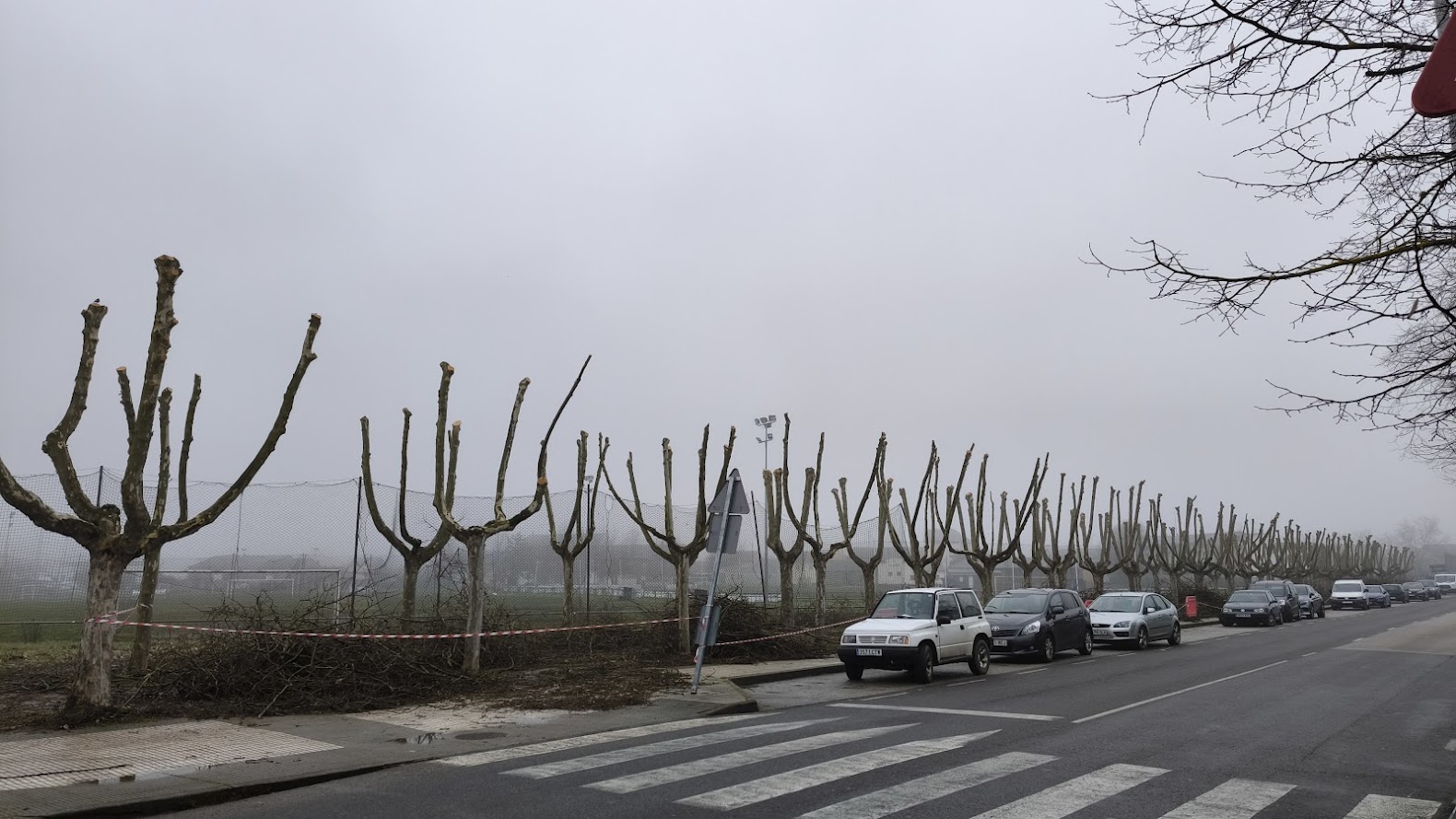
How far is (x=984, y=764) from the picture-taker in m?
8.59

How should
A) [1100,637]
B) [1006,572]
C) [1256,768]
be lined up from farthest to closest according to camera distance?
[1006,572]
[1100,637]
[1256,768]

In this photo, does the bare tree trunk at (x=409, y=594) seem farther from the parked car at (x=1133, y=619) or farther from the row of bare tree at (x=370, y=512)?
the parked car at (x=1133, y=619)

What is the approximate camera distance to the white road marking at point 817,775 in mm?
7102

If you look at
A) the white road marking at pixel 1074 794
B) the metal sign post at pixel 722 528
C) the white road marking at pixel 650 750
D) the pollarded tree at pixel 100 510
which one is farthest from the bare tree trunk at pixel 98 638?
the white road marking at pixel 1074 794

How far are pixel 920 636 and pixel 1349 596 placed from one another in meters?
54.7

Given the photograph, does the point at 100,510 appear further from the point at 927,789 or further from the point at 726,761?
the point at 927,789

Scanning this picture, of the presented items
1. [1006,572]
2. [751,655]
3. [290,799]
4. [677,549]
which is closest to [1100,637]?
[751,655]

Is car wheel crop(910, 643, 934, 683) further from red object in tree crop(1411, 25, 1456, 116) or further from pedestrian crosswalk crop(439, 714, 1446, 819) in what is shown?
red object in tree crop(1411, 25, 1456, 116)

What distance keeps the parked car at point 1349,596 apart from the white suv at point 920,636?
51.7 meters

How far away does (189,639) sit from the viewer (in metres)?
13.7

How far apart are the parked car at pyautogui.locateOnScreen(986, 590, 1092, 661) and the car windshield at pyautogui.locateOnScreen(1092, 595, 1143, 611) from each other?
3859mm

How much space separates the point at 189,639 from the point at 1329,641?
29.3 m

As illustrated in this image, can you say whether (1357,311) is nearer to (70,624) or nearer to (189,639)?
(189,639)

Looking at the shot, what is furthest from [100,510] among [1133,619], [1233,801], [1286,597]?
[1286,597]
